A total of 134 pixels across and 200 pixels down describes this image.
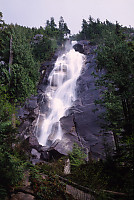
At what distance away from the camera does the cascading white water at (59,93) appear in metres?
22.3

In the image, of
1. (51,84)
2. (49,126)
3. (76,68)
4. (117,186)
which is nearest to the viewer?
(117,186)

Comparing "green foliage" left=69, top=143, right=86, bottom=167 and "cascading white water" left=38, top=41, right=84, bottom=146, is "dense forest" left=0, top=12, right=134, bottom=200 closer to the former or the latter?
"green foliage" left=69, top=143, right=86, bottom=167

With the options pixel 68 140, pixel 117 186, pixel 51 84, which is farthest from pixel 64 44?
pixel 117 186

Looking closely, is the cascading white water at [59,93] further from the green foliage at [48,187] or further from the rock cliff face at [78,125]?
the green foliage at [48,187]

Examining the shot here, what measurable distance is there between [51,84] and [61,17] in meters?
54.9

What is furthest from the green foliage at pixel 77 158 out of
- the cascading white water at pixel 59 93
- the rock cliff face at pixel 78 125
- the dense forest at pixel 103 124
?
the cascading white water at pixel 59 93

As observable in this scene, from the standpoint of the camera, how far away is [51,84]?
111ft

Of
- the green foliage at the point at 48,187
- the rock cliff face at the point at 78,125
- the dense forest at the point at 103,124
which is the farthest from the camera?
the rock cliff face at the point at 78,125

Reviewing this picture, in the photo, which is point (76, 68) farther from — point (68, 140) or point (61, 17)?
point (61, 17)

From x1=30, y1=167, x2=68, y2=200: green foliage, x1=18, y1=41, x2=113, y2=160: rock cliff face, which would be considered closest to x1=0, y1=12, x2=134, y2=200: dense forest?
x1=30, y1=167, x2=68, y2=200: green foliage

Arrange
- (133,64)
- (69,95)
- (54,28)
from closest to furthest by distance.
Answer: (133,64) < (69,95) < (54,28)

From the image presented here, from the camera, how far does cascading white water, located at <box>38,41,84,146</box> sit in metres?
22.3

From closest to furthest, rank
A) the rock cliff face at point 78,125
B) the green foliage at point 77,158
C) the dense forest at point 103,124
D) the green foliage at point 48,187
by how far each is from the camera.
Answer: the dense forest at point 103,124 < the green foliage at point 48,187 < the green foliage at point 77,158 < the rock cliff face at point 78,125

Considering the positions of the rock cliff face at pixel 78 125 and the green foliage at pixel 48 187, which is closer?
the green foliage at pixel 48 187
